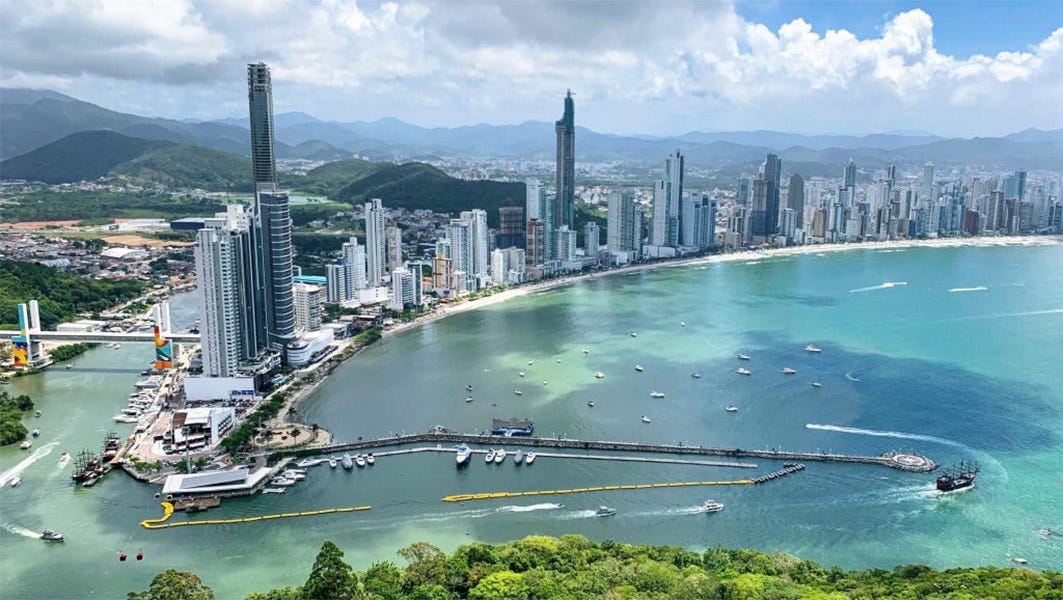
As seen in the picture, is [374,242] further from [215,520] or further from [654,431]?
[215,520]

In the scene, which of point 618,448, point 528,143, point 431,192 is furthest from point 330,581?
point 528,143

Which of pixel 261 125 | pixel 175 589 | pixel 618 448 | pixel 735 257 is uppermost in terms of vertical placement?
pixel 261 125

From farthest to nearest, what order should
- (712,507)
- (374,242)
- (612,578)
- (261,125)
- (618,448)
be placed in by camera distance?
(374,242), (261,125), (618,448), (712,507), (612,578)

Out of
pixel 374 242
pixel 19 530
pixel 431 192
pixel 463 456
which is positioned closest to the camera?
pixel 19 530

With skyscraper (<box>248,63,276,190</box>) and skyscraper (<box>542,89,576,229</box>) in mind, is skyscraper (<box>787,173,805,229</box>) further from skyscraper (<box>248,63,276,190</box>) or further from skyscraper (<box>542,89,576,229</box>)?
skyscraper (<box>248,63,276,190</box>)

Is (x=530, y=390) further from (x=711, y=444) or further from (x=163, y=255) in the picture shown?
(x=163, y=255)
